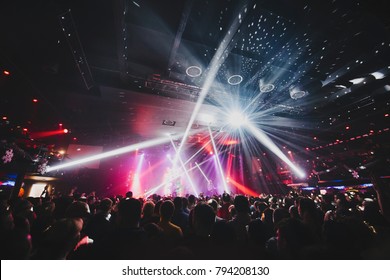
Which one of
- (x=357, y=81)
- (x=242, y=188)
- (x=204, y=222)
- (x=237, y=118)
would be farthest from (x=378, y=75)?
(x=242, y=188)

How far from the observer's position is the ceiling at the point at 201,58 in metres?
3.38

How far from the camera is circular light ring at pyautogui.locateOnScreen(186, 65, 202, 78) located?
4395 mm

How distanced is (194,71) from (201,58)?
1.21 feet

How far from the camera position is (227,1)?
3189 mm

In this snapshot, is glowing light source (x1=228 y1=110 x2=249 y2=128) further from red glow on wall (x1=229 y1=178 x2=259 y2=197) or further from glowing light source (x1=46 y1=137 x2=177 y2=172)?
red glow on wall (x1=229 y1=178 x2=259 y2=197)

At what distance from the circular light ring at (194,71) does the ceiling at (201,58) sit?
0.03m

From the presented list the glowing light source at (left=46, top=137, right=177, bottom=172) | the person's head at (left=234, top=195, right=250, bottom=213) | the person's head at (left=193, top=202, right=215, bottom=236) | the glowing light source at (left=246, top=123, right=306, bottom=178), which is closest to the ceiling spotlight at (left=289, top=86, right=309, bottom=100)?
the person's head at (left=234, top=195, right=250, bottom=213)

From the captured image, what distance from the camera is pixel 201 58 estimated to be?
4258mm

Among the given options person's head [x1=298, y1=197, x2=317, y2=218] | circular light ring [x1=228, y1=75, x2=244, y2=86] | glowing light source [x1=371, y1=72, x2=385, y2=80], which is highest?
glowing light source [x1=371, y1=72, x2=385, y2=80]

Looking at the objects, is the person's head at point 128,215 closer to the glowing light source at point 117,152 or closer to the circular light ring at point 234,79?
the circular light ring at point 234,79

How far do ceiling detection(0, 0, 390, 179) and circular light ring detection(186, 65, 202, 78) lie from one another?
0.03 m

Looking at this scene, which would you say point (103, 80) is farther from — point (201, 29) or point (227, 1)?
point (227, 1)

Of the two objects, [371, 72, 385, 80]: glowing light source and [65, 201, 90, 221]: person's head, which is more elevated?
[371, 72, 385, 80]: glowing light source

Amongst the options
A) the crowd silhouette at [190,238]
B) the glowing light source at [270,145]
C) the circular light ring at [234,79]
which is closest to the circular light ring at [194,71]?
the circular light ring at [234,79]
